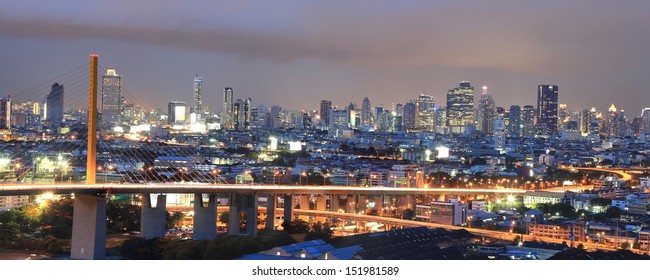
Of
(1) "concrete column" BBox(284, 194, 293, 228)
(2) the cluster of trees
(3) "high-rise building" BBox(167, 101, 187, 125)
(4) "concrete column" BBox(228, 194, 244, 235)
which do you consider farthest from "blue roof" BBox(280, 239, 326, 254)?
(3) "high-rise building" BBox(167, 101, 187, 125)

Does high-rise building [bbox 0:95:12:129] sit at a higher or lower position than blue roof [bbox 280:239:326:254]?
higher

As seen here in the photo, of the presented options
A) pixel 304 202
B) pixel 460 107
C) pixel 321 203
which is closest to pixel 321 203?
pixel 321 203

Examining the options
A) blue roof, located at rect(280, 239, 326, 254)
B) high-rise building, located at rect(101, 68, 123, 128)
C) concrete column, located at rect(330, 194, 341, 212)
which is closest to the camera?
blue roof, located at rect(280, 239, 326, 254)

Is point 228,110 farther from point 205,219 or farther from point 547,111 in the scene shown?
point 205,219

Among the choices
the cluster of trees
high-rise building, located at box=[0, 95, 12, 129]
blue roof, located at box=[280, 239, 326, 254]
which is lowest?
the cluster of trees

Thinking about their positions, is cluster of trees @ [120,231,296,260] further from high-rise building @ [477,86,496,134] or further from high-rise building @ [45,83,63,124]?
high-rise building @ [477,86,496,134]
